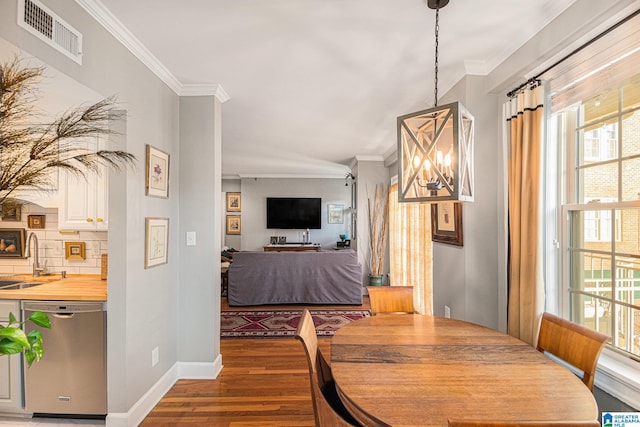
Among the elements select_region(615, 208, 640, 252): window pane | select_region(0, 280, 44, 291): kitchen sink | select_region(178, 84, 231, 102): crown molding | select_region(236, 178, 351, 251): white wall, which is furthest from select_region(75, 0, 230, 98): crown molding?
select_region(236, 178, 351, 251): white wall

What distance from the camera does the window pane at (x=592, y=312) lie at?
5.87 feet

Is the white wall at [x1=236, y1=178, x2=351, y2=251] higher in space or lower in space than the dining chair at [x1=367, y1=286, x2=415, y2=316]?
higher

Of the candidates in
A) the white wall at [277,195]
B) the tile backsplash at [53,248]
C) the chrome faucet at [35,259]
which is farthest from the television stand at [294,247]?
the chrome faucet at [35,259]

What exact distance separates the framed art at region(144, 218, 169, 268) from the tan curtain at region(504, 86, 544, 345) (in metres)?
2.45

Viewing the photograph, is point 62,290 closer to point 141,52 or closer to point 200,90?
point 141,52

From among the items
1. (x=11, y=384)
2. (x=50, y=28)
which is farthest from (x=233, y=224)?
(x=50, y=28)

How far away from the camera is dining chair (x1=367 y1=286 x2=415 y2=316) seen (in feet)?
8.50

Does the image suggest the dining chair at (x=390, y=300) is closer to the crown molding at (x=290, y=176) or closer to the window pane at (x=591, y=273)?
the window pane at (x=591, y=273)

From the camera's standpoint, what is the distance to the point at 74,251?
2.82 metres

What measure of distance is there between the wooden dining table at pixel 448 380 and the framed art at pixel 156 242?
1478 millimetres

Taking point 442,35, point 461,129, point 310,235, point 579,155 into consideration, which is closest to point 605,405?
point 579,155

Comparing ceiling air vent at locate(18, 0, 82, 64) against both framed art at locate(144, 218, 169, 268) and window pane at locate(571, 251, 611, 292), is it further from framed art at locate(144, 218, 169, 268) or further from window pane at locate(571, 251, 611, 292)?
window pane at locate(571, 251, 611, 292)

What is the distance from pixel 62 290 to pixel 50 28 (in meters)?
1.65

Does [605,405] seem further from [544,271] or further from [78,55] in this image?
[78,55]
